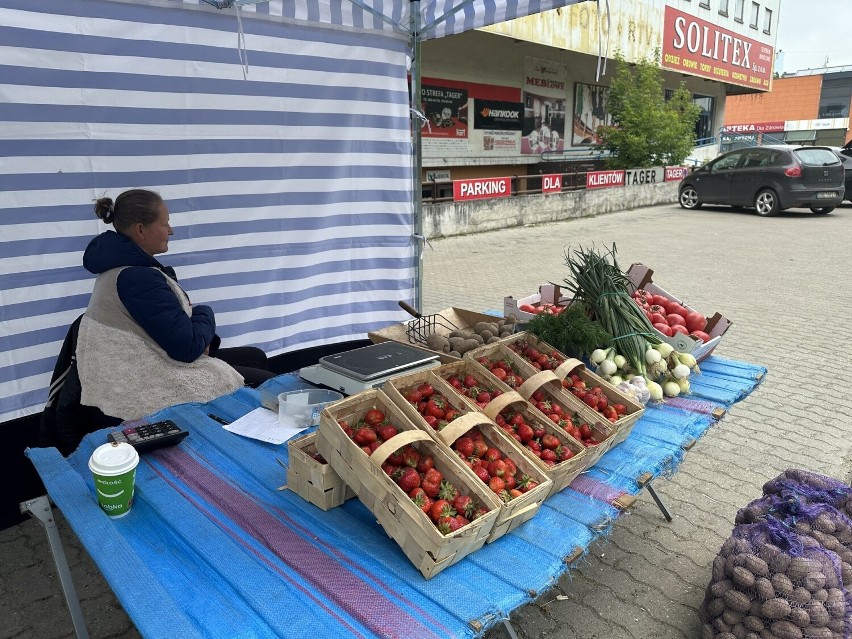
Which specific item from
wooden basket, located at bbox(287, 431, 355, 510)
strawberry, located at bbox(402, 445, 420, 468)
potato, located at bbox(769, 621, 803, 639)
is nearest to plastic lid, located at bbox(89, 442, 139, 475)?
wooden basket, located at bbox(287, 431, 355, 510)

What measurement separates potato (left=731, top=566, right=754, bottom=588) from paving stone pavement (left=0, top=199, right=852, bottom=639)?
0.46m

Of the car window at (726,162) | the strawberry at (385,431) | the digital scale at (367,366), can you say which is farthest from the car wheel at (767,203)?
the strawberry at (385,431)

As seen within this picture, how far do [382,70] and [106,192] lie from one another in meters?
1.95

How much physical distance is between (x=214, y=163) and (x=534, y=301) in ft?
7.28

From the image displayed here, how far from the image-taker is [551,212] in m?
14.3

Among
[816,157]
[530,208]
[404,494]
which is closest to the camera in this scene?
[404,494]

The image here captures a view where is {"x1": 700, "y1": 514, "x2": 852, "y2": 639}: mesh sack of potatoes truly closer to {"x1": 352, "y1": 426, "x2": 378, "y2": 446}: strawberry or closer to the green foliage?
the green foliage

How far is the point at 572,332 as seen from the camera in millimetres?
2902

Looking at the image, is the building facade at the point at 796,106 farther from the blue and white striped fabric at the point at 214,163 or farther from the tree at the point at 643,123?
the blue and white striped fabric at the point at 214,163

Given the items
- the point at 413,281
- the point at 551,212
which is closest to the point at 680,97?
the point at 551,212

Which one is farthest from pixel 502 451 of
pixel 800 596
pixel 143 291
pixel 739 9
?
pixel 739 9

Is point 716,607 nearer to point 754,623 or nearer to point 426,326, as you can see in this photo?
point 754,623

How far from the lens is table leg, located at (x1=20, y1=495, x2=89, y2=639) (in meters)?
1.96

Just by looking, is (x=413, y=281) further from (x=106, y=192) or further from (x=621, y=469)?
(x=621, y=469)
